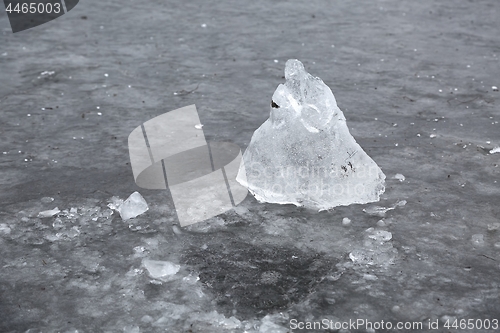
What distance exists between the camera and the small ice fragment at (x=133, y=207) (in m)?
3.04

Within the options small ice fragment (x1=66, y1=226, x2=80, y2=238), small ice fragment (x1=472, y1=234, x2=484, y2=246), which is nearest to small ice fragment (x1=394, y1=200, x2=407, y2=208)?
small ice fragment (x1=472, y1=234, x2=484, y2=246)

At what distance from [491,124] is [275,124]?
165 cm

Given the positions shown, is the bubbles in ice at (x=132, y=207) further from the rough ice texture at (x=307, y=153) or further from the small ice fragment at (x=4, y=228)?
the rough ice texture at (x=307, y=153)

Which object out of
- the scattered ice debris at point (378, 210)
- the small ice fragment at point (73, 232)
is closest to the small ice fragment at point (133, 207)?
the small ice fragment at point (73, 232)

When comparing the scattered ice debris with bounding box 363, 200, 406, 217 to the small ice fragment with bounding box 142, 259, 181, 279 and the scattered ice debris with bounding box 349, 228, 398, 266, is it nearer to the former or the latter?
the scattered ice debris with bounding box 349, 228, 398, 266

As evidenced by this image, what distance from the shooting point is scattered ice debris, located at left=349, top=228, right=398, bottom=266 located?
2680mm

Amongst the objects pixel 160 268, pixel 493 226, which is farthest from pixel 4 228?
pixel 493 226

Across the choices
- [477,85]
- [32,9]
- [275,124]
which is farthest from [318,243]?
[32,9]

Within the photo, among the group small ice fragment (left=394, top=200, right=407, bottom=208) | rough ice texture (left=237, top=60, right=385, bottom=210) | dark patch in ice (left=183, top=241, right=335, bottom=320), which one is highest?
rough ice texture (left=237, top=60, right=385, bottom=210)

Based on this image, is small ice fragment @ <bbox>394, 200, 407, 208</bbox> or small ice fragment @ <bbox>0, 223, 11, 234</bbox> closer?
small ice fragment @ <bbox>0, 223, 11, 234</bbox>

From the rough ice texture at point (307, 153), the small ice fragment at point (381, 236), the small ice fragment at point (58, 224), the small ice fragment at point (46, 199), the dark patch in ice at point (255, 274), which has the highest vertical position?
the rough ice texture at point (307, 153)

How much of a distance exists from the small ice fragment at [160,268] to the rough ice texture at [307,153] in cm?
70

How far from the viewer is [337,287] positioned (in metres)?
2.53

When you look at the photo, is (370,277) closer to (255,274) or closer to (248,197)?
(255,274)
